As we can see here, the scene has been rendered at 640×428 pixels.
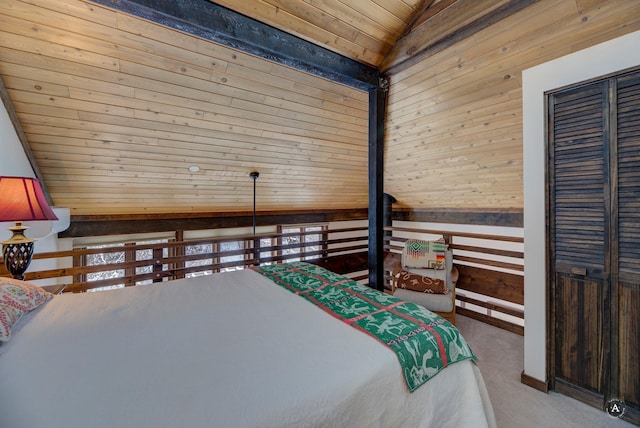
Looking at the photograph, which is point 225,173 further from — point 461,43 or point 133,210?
point 461,43

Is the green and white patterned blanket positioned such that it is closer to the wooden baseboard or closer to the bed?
the bed

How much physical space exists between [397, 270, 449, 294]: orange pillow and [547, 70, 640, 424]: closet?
36.4 inches

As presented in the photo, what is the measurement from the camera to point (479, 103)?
271cm

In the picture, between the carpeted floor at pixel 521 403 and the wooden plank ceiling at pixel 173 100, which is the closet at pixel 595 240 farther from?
the wooden plank ceiling at pixel 173 100

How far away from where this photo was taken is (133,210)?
355cm

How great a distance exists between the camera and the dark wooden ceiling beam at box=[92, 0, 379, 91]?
182cm

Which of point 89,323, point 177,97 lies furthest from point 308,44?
point 89,323

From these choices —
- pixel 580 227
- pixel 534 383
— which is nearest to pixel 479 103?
pixel 580 227

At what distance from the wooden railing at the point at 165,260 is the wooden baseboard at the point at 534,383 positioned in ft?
7.64

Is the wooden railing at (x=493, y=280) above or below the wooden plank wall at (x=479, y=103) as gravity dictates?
below

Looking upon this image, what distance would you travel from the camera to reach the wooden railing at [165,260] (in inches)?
108

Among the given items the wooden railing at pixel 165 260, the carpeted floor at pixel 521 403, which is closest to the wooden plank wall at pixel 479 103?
the wooden railing at pixel 165 260

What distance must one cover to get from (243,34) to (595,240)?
281 cm

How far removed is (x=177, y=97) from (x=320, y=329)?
2.41 meters
